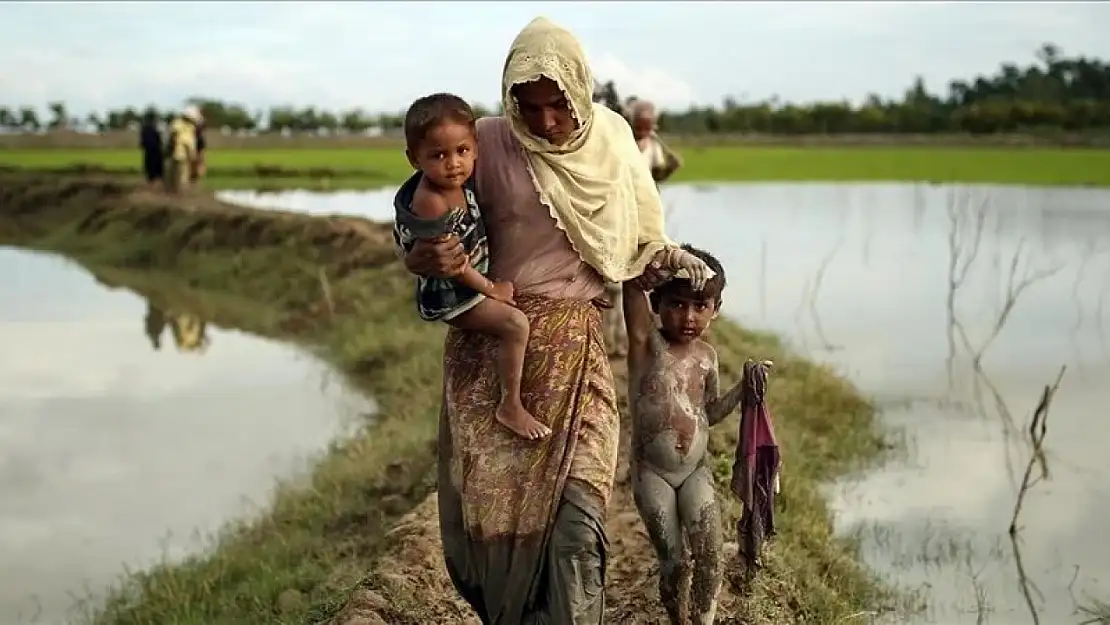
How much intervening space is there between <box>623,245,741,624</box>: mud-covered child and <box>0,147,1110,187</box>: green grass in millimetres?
20057

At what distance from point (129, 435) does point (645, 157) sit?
3.96 metres

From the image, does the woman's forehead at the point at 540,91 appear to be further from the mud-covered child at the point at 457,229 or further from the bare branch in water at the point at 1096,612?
the bare branch in water at the point at 1096,612

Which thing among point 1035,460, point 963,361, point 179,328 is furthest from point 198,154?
point 1035,460

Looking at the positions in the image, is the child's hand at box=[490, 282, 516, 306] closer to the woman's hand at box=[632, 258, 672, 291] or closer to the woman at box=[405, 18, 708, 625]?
the woman at box=[405, 18, 708, 625]

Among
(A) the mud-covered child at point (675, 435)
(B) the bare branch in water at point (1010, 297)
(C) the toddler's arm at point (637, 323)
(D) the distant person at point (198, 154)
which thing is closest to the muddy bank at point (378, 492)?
(A) the mud-covered child at point (675, 435)

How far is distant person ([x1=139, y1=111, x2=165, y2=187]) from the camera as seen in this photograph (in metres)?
16.8

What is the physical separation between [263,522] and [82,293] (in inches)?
357

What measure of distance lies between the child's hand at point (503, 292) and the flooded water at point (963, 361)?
2.89 m

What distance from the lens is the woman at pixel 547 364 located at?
8.68ft

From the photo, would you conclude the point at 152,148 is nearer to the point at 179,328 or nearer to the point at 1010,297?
the point at 179,328

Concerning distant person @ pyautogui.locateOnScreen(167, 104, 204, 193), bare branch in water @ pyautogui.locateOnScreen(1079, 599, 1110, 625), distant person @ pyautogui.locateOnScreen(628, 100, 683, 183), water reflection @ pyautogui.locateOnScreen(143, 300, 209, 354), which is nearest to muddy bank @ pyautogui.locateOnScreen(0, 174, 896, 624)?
water reflection @ pyautogui.locateOnScreen(143, 300, 209, 354)

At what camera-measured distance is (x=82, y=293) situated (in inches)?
544

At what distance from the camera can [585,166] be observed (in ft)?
8.75

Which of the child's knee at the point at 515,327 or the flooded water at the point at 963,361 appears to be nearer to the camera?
the child's knee at the point at 515,327
